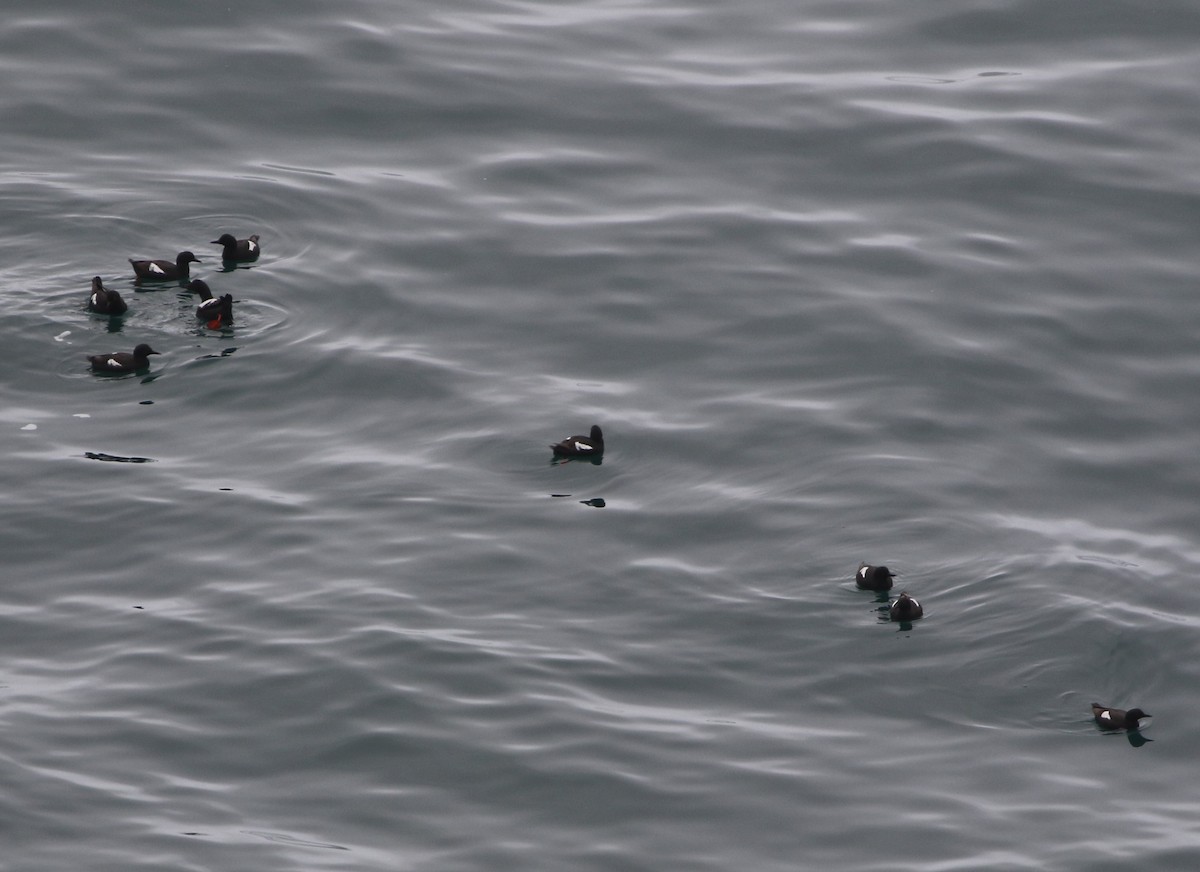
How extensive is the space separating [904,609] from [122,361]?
10.8 m

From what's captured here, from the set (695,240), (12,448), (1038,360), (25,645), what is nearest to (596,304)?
(695,240)

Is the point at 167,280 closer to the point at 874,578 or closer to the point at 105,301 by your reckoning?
the point at 105,301

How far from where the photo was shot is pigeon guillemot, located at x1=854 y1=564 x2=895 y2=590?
73.2ft

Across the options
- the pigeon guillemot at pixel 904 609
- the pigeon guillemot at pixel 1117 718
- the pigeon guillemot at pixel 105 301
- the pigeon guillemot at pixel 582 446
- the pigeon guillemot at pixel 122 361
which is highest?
the pigeon guillemot at pixel 105 301

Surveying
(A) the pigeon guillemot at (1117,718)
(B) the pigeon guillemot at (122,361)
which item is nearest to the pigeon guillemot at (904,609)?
(A) the pigeon guillemot at (1117,718)

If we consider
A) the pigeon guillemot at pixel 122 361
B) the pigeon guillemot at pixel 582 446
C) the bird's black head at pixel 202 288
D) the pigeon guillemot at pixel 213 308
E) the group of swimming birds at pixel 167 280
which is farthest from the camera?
the bird's black head at pixel 202 288

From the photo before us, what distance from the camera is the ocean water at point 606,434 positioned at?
19.5 metres

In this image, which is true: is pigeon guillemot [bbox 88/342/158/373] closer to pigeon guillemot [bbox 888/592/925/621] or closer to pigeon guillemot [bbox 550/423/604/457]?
pigeon guillemot [bbox 550/423/604/457]

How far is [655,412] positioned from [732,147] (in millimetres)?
Result: 8147

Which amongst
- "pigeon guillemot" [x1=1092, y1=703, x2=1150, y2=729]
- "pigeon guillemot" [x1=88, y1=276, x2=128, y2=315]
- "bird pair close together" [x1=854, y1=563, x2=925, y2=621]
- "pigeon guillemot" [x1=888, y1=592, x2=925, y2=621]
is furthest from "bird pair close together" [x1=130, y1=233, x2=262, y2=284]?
"pigeon guillemot" [x1=1092, y1=703, x2=1150, y2=729]

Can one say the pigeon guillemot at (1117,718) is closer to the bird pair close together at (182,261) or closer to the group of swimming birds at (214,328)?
the group of swimming birds at (214,328)

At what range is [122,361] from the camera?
25.9 metres

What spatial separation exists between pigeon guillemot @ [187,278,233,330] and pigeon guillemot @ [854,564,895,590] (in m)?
9.64

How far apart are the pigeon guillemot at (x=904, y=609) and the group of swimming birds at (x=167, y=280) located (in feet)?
33.5
